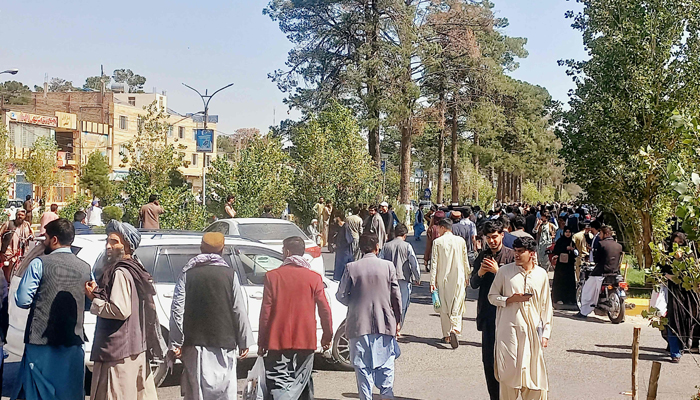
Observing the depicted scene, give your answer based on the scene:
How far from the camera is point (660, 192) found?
16.6 m

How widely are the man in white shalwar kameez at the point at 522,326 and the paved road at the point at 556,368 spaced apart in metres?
1.45

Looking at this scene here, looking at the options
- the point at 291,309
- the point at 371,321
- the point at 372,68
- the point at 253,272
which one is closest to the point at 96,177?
the point at 372,68

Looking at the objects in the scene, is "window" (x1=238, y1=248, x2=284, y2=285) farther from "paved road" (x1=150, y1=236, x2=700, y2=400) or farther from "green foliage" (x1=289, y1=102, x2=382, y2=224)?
"green foliage" (x1=289, y1=102, x2=382, y2=224)

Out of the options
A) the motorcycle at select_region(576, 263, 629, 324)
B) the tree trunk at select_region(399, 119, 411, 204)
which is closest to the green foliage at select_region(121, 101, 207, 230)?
the motorcycle at select_region(576, 263, 629, 324)

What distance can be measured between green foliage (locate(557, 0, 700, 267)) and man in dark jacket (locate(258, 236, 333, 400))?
11.2 m

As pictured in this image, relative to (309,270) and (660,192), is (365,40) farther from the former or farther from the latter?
(309,270)

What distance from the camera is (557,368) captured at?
9977mm

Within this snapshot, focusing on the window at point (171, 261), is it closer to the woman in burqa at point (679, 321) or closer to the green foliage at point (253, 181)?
the woman in burqa at point (679, 321)

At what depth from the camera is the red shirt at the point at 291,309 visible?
648 cm

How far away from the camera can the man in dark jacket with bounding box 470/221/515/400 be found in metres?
7.42

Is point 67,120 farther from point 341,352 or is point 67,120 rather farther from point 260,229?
point 341,352

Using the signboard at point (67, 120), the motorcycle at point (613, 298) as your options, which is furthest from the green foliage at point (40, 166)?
the motorcycle at point (613, 298)

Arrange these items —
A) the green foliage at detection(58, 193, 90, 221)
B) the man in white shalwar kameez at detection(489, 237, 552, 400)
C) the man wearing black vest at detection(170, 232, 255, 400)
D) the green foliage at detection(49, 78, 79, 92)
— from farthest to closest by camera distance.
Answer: the green foliage at detection(49, 78, 79, 92)
the green foliage at detection(58, 193, 90, 221)
the man in white shalwar kameez at detection(489, 237, 552, 400)
the man wearing black vest at detection(170, 232, 255, 400)

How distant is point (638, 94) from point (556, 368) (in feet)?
28.1
